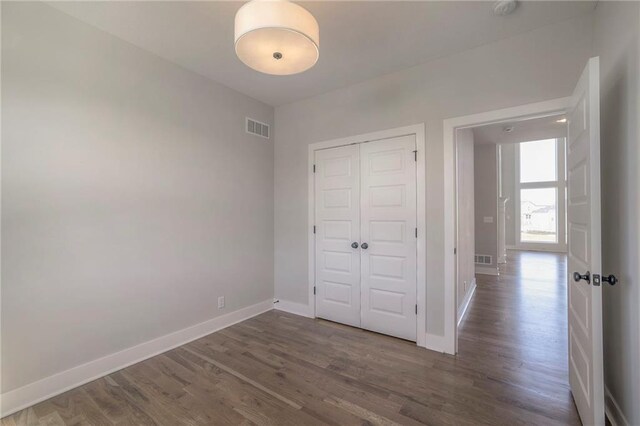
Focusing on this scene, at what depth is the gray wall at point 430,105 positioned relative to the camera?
2246mm

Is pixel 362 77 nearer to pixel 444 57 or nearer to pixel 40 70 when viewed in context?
pixel 444 57

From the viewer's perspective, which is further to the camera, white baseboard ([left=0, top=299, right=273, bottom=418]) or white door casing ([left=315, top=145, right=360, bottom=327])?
white door casing ([left=315, top=145, right=360, bottom=327])

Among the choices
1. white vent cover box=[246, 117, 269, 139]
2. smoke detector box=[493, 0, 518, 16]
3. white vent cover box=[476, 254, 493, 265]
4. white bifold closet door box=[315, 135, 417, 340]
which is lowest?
white vent cover box=[476, 254, 493, 265]

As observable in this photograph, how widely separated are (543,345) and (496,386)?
1121mm

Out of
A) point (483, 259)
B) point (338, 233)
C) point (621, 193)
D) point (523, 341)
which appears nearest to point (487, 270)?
point (483, 259)

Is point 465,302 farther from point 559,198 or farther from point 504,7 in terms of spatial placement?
point 559,198

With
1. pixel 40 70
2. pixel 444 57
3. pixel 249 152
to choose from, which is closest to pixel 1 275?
pixel 40 70

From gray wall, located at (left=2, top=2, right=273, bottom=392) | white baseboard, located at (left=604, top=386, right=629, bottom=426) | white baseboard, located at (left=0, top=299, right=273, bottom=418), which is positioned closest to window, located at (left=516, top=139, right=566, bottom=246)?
white baseboard, located at (left=604, top=386, right=629, bottom=426)

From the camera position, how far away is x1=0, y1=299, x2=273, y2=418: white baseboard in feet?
6.26

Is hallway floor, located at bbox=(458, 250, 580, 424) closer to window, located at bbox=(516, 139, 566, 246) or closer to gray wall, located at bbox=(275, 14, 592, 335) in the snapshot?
gray wall, located at bbox=(275, 14, 592, 335)

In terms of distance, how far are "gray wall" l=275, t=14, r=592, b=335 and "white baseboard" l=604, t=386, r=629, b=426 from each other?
3.80ft

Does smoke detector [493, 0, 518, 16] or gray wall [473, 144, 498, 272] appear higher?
smoke detector [493, 0, 518, 16]

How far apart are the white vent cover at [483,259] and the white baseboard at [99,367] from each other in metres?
5.61

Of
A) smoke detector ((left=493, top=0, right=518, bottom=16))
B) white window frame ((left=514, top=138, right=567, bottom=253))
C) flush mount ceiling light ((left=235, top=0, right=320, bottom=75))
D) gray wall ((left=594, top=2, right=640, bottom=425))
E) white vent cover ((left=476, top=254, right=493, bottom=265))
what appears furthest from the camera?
white window frame ((left=514, top=138, right=567, bottom=253))
